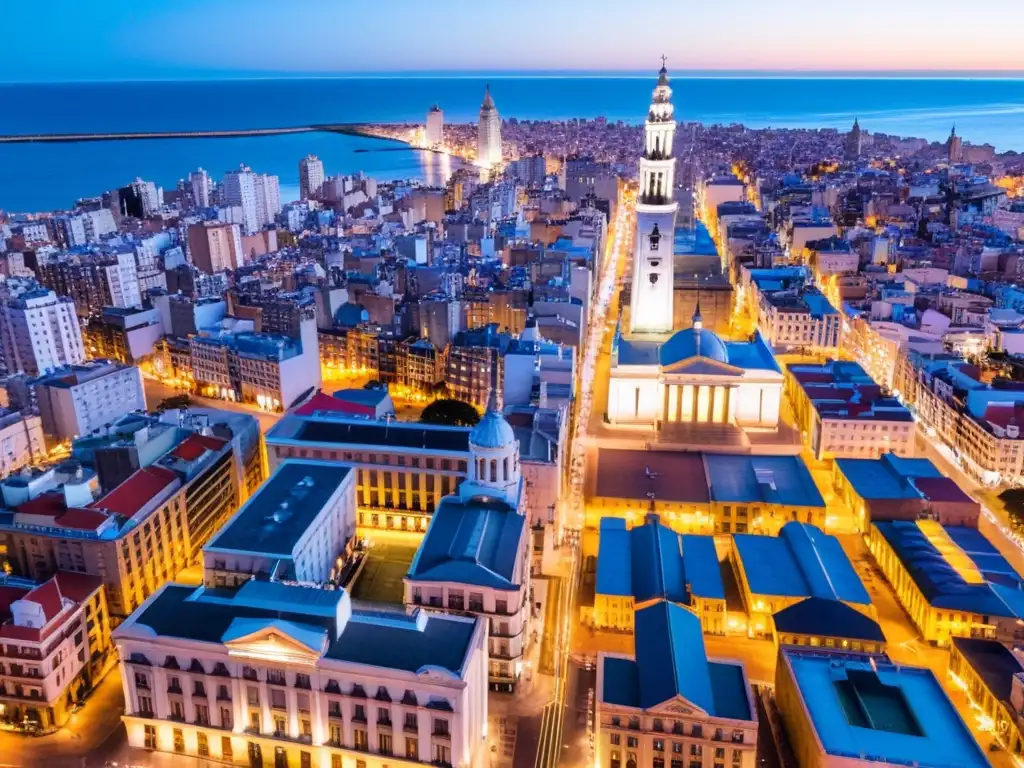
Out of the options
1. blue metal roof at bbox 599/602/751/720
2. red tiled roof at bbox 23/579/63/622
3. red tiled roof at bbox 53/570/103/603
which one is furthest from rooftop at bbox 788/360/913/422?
red tiled roof at bbox 23/579/63/622

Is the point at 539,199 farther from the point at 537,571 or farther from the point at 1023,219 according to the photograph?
the point at 537,571

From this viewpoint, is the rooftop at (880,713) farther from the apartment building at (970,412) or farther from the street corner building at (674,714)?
the apartment building at (970,412)

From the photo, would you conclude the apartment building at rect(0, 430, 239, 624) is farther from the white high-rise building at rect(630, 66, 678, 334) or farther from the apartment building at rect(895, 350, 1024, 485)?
the apartment building at rect(895, 350, 1024, 485)

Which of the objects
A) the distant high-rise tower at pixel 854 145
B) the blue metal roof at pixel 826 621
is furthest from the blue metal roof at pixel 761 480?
the distant high-rise tower at pixel 854 145

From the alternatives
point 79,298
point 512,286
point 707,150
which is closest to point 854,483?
point 512,286

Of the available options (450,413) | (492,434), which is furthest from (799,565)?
(450,413)

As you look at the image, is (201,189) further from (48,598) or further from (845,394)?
(48,598)
